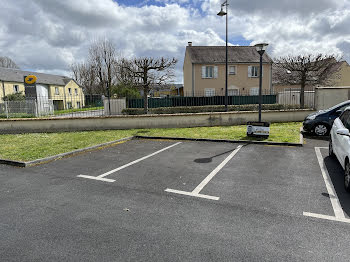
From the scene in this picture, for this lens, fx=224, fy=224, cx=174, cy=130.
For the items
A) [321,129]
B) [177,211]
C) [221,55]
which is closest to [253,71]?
[221,55]

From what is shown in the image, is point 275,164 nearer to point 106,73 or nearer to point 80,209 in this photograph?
point 80,209

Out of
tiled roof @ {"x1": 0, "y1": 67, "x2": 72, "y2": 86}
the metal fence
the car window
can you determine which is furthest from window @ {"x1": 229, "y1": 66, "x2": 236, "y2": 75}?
tiled roof @ {"x1": 0, "y1": 67, "x2": 72, "y2": 86}

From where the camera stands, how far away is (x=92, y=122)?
12875 millimetres

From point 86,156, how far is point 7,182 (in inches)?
97.7

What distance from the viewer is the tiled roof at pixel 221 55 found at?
28.3m

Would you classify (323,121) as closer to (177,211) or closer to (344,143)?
A: (344,143)

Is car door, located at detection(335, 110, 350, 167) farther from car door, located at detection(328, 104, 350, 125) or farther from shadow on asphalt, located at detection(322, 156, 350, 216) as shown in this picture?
car door, located at detection(328, 104, 350, 125)

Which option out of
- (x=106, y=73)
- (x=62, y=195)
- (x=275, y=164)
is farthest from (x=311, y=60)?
(x=106, y=73)

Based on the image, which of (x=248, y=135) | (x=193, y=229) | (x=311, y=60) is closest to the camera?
(x=193, y=229)

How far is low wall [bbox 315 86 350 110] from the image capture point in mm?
13297

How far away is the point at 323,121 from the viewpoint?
32.1 feet

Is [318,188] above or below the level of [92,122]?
below

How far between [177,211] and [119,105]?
56.5ft

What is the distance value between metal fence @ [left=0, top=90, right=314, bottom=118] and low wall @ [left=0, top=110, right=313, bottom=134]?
834 mm
